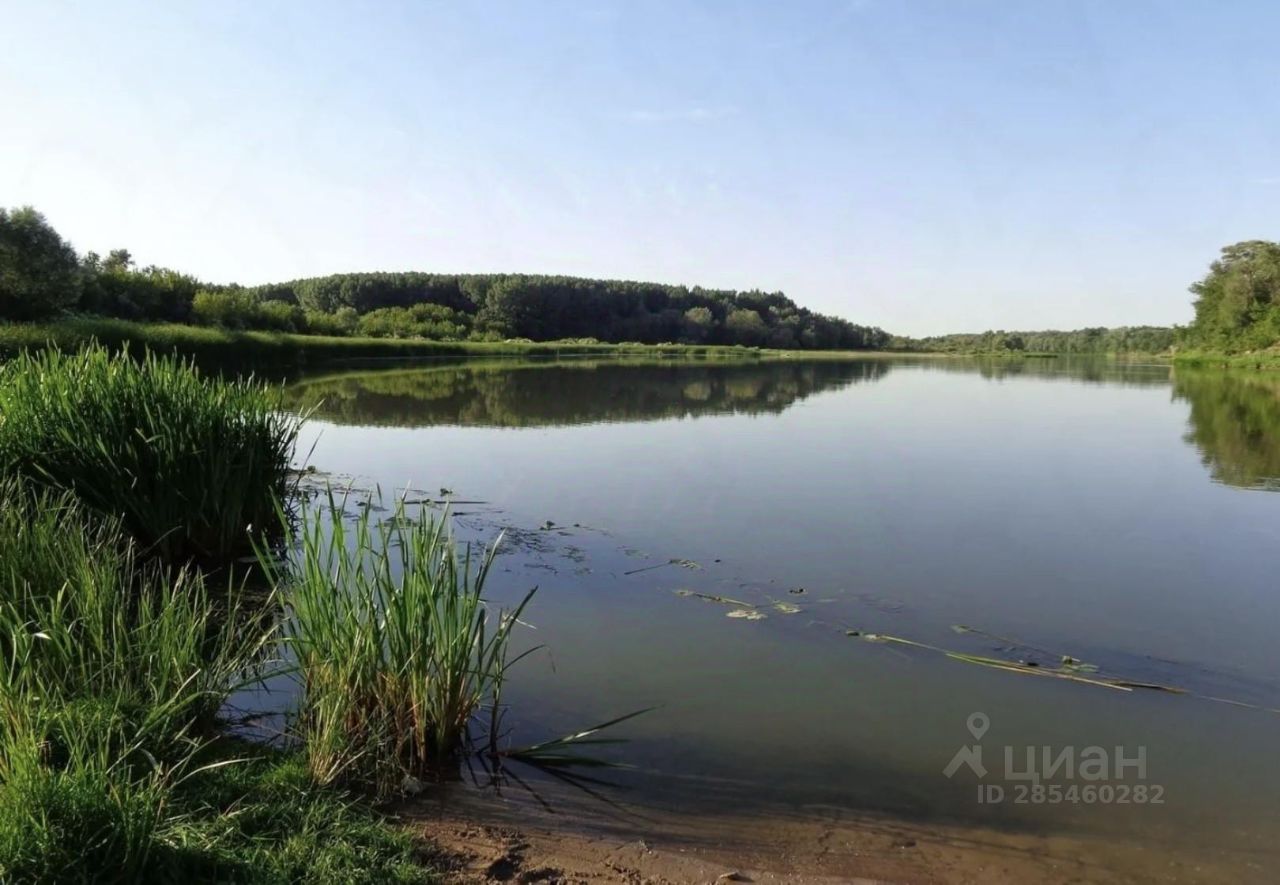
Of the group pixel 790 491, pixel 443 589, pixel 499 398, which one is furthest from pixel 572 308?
pixel 443 589

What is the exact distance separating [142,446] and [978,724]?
6.47 metres

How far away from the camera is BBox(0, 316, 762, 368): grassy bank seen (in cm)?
2122

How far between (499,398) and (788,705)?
2194 cm

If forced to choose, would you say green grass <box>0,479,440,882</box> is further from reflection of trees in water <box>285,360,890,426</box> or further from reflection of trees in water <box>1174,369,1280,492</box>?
reflection of trees in water <box>1174,369,1280,492</box>

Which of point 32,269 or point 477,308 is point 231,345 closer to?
point 32,269

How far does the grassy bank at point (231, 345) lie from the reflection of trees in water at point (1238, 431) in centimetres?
1512

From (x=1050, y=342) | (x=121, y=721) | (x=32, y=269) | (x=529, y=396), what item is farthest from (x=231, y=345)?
(x=1050, y=342)

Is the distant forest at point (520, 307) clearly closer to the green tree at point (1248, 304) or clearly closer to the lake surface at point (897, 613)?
the green tree at point (1248, 304)

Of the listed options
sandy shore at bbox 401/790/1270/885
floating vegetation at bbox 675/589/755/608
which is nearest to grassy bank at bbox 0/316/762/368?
floating vegetation at bbox 675/589/755/608

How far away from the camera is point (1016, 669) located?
17.9 feet

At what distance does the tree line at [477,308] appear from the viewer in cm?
4681

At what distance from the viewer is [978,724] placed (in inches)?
187

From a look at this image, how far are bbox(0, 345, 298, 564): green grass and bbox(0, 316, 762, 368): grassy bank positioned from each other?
0.84 metres

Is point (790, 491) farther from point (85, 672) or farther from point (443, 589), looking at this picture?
point (85, 672)
